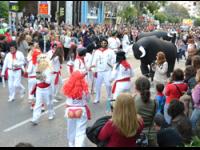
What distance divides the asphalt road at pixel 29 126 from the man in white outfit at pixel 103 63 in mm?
653

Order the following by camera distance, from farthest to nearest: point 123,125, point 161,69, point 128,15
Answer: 1. point 128,15
2. point 161,69
3. point 123,125

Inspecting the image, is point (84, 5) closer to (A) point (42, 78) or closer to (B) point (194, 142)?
(A) point (42, 78)

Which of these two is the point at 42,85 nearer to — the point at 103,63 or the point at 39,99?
the point at 39,99

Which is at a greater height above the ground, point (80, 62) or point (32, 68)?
point (80, 62)

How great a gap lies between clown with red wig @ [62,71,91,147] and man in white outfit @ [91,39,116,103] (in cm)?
488

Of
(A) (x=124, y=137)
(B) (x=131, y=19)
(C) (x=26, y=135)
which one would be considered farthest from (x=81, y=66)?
(B) (x=131, y=19)

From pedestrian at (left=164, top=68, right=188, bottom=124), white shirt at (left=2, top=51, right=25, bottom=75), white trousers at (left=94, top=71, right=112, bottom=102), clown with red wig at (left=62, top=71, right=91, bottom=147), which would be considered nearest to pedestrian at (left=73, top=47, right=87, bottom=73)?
white trousers at (left=94, top=71, right=112, bottom=102)

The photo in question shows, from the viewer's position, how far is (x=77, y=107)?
8539 millimetres

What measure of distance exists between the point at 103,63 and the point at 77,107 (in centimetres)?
501

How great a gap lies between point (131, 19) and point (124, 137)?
5370cm

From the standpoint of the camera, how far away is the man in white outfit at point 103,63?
1341 cm

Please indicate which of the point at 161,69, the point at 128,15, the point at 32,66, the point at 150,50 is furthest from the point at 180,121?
the point at 128,15

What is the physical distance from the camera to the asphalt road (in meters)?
9.71

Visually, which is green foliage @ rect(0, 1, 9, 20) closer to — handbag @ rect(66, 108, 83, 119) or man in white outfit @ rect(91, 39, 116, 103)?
man in white outfit @ rect(91, 39, 116, 103)
